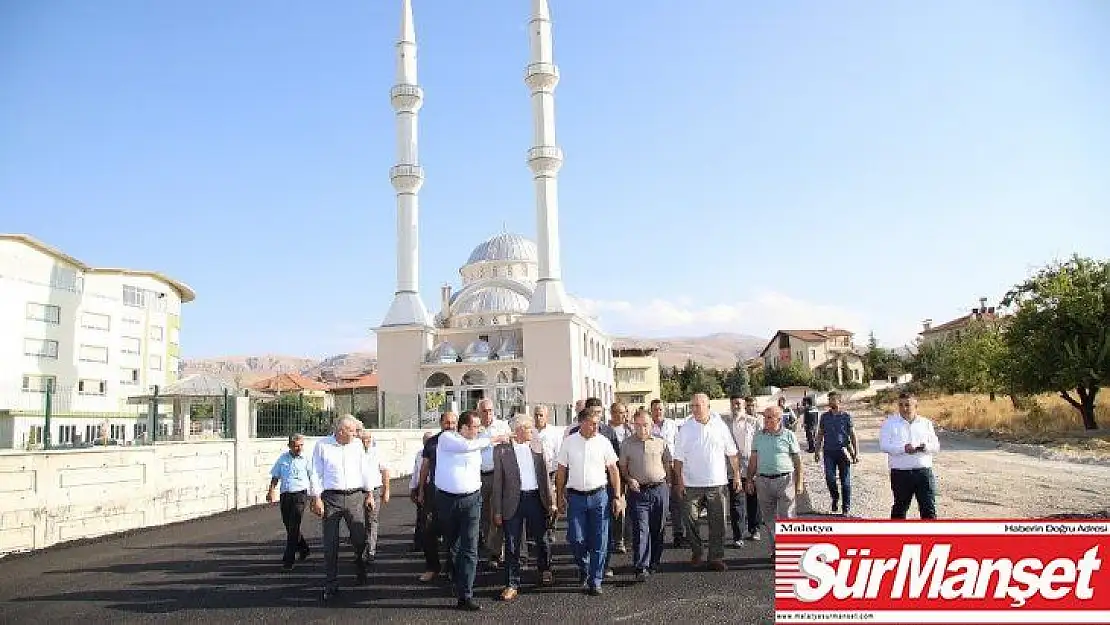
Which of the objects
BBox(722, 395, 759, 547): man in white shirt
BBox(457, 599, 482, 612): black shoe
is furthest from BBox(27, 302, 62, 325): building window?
BBox(457, 599, 482, 612): black shoe

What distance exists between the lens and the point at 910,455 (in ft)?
26.5

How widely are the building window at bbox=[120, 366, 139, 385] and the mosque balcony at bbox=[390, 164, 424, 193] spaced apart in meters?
21.2

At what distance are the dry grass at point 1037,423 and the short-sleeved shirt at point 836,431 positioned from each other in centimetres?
1148

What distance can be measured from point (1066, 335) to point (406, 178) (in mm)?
31189

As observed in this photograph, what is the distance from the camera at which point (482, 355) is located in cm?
4509

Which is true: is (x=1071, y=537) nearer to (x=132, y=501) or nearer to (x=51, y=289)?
(x=132, y=501)

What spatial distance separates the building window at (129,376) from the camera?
160 ft

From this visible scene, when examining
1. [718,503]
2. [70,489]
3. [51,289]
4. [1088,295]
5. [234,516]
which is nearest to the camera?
[718,503]

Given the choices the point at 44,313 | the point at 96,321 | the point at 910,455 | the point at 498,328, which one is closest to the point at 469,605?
the point at 910,455

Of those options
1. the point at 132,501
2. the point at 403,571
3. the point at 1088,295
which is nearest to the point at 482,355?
the point at 1088,295

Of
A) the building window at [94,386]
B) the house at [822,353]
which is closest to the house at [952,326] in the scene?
the house at [822,353]

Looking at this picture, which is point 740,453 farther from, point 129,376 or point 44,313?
point 129,376

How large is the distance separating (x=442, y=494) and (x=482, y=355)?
1507 inches

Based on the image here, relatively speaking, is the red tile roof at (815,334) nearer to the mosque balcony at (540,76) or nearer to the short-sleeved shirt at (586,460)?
the mosque balcony at (540,76)
